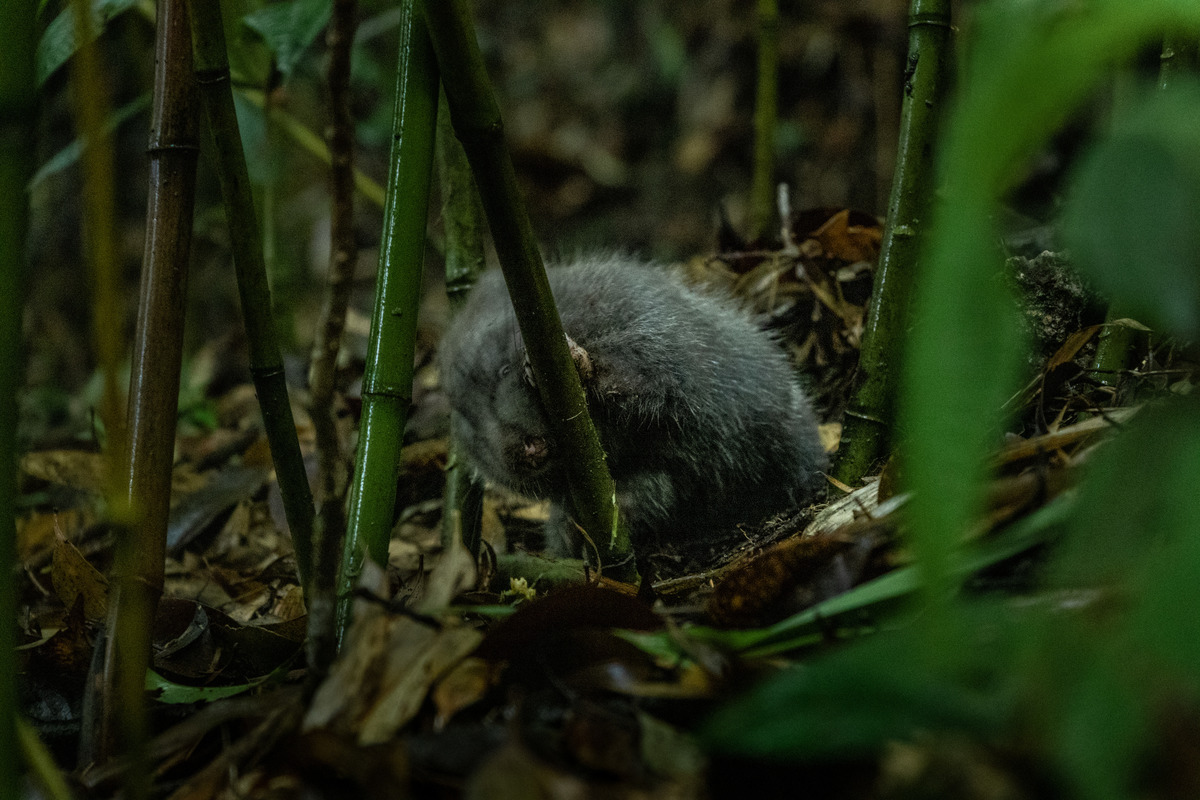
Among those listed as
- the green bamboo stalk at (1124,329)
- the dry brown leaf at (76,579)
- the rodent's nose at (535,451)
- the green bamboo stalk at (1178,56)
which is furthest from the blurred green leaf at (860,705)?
the rodent's nose at (535,451)

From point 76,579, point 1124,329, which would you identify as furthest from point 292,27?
point 1124,329

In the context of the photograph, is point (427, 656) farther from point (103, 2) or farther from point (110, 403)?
point (103, 2)

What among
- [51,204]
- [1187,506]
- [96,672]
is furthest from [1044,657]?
[51,204]

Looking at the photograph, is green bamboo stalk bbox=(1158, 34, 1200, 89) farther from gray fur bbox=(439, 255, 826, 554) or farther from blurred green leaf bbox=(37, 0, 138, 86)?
blurred green leaf bbox=(37, 0, 138, 86)

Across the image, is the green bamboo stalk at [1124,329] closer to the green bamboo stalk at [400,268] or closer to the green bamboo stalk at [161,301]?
the green bamboo stalk at [400,268]

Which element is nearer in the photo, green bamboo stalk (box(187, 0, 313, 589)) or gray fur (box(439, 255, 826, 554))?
green bamboo stalk (box(187, 0, 313, 589))

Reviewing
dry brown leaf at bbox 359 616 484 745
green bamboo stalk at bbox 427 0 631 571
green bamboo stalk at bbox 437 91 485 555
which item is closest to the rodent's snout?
green bamboo stalk at bbox 437 91 485 555

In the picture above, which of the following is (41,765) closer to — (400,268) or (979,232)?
(400,268)
